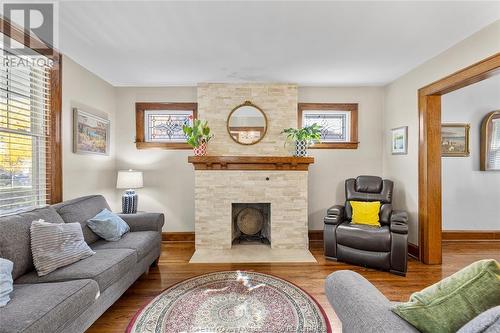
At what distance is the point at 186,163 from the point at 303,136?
6.47 feet

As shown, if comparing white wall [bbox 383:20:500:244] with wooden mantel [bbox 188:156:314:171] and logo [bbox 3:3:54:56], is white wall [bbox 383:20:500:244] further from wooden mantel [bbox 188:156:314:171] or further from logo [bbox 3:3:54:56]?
logo [bbox 3:3:54:56]

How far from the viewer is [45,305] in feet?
4.48

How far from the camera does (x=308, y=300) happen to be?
7.30 ft

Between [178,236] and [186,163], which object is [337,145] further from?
[178,236]

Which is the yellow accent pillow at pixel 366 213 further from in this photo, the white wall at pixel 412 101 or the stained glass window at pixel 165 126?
the stained glass window at pixel 165 126

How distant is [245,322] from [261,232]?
213cm

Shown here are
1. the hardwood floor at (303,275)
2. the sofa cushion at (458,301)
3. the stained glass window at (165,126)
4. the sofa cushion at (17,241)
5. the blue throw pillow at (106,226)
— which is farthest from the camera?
the stained glass window at (165,126)

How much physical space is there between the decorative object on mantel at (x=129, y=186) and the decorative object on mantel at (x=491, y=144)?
546cm

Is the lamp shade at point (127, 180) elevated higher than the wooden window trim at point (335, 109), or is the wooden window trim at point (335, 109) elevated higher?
the wooden window trim at point (335, 109)

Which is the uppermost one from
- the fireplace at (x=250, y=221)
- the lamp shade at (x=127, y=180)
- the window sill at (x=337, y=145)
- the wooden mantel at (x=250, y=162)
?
the window sill at (x=337, y=145)

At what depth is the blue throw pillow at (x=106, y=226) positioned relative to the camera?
2443 millimetres

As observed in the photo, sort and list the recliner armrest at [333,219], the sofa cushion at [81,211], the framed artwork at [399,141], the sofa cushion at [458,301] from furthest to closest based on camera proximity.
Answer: the framed artwork at [399,141], the recliner armrest at [333,219], the sofa cushion at [81,211], the sofa cushion at [458,301]

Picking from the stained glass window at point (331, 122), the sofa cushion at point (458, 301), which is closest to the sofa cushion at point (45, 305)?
the sofa cushion at point (458, 301)

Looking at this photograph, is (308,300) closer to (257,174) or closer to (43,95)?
(257,174)
